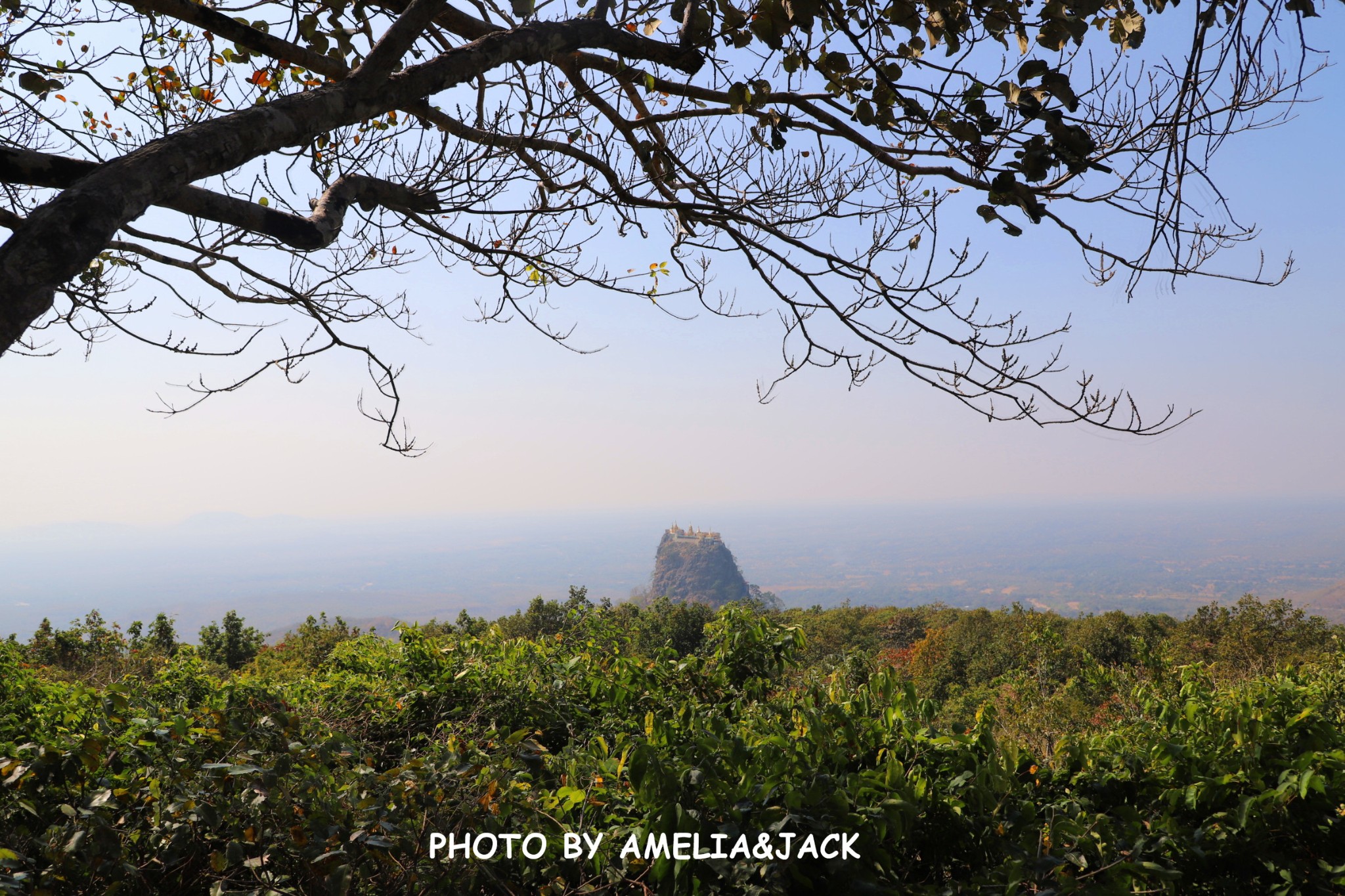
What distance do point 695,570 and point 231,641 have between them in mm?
64576

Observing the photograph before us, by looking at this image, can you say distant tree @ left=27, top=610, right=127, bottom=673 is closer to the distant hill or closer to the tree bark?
the tree bark

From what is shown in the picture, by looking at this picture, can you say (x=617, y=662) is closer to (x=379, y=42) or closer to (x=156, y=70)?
(x=379, y=42)

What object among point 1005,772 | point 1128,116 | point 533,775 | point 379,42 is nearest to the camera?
point 1005,772

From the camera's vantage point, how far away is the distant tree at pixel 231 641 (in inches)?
484

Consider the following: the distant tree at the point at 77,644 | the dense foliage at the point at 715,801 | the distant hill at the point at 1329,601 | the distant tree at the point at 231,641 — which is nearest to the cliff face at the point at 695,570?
the distant hill at the point at 1329,601

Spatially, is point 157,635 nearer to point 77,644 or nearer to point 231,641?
point 77,644

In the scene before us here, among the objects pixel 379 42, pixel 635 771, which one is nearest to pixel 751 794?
pixel 635 771

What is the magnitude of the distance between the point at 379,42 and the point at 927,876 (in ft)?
10.00

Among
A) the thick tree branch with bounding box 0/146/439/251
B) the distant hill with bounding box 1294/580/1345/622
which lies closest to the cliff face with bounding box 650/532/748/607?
the distant hill with bounding box 1294/580/1345/622

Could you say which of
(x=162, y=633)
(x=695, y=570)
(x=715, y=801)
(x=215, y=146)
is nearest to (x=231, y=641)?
(x=162, y=633)

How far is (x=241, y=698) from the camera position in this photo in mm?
3051

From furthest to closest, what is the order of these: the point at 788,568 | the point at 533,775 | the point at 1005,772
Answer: the point at 788,568 < the point at 533,775 < the point at 1005,772

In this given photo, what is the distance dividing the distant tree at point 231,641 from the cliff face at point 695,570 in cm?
5772

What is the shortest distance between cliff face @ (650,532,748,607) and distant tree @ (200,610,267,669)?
5772cm
